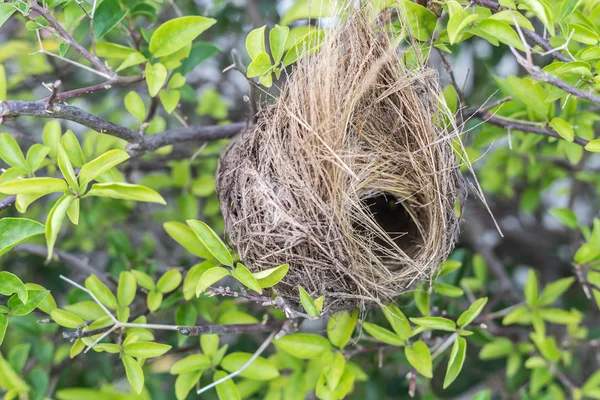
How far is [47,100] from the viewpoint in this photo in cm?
103

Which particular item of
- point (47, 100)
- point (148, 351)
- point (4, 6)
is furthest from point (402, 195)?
point (4, 6)

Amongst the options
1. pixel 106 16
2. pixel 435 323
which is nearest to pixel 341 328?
pixel 435 323

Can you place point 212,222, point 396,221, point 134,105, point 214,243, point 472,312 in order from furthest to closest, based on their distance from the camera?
point 212,222, point 396,221, point 134,105, point 472,312, point 214,243

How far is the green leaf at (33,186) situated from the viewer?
36.5 inches

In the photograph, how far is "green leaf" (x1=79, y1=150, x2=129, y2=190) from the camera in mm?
974

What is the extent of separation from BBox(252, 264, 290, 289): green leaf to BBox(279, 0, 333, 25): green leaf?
20.9 inches

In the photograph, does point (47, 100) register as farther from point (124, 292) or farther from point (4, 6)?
point (124, 292)

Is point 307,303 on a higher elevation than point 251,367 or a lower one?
higher

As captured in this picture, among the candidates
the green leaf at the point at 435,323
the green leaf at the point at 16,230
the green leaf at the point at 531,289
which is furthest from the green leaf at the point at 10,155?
the green leaf at the point at 531,289

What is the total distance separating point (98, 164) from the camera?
0.99m

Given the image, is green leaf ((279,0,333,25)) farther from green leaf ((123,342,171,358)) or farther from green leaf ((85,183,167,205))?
green leaf ((123,342,171,358))

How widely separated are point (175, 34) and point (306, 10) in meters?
0.31

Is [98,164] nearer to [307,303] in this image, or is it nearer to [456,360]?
[307,303]

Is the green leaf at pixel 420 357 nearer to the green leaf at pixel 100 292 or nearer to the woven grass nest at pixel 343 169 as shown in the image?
the woven grass nest at pixel 343 169
